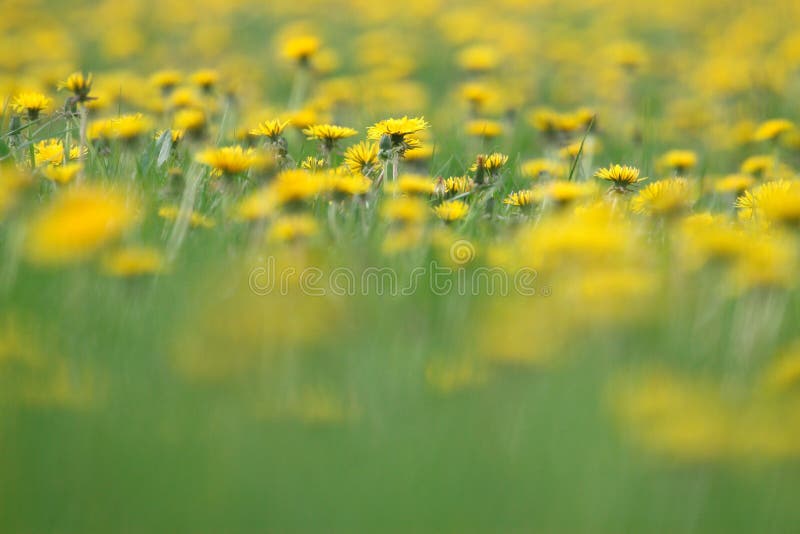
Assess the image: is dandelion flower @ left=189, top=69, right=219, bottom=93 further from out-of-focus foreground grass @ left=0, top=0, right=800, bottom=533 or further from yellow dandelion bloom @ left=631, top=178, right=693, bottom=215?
yellow dandelion bloom @ left=631, top=178, right=693, bottom=215

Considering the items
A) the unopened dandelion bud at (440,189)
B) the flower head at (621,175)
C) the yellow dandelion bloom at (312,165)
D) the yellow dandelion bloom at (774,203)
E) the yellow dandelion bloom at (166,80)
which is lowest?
the yellow dandelion bloom at (774,203)

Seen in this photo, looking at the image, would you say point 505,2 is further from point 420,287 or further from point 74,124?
point 420,287

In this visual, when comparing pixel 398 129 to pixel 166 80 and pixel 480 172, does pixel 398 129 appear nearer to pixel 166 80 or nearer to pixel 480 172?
pixel 480 172

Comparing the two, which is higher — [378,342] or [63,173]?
[63,173]

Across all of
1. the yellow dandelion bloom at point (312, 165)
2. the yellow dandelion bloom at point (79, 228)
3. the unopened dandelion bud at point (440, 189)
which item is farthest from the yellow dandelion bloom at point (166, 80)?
the yellow dandelion bloom at point (79, 228)

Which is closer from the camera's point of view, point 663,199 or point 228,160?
point 663,199

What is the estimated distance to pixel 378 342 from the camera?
5.74 feet

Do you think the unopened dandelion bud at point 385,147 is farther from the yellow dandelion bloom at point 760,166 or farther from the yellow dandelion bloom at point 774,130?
the yellow dandelion bloom at point 774,130

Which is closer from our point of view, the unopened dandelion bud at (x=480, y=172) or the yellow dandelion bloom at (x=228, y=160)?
the yellow dandelion bloom at (x=228, y=160)

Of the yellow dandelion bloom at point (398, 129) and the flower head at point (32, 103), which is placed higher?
the flower head at point (32, 103)

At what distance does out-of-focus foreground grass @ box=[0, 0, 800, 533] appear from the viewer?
1.34 m

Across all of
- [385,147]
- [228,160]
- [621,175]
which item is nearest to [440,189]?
[385,147]

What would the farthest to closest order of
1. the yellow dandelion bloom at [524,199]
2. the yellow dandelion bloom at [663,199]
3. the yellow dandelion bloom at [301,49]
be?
the yellow dandelion bloom at [301,49]
the yellow dandelion bloom at [524,199]
the yellow dandelion bloom at [663,199]

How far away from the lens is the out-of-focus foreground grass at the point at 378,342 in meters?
1.34
